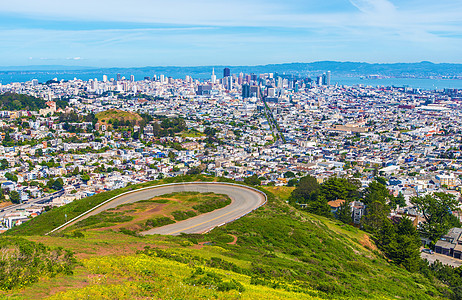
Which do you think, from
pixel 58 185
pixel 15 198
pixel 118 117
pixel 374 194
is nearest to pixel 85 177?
pixel 58 185

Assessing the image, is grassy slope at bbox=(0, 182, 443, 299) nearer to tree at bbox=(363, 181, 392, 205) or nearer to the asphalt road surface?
the asphalt road surface

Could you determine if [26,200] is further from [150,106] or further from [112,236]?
[150,106]

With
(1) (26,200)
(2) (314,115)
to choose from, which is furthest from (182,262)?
(2) (314,115)

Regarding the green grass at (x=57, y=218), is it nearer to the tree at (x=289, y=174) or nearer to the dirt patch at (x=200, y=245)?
the dirt patch at (x=200, y=245)

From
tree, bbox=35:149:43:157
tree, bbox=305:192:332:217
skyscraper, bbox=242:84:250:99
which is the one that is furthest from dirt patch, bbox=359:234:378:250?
skyscraper, bbox=242:84:250:99

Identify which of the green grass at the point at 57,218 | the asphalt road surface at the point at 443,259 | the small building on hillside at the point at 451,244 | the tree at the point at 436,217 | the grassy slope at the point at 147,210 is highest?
the grassy slope at the point at 147,210

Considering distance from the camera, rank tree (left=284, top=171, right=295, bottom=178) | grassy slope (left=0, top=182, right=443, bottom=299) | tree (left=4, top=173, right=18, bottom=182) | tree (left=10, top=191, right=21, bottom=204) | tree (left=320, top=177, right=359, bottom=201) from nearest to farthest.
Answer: grassy slope (left=0, top=182, right=443, bottom=299) < tree (left=320, top=177, right=359, bottom=201) < tree (left=10, top=191, right=21, bottom=204) < tree (left=4, top=173, right=18, bottom=182) < tree (left=284, top=171, right=295, bottom=178)

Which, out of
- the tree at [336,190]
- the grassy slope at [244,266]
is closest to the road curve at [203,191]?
the grassy slope at [244,266]
